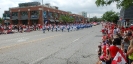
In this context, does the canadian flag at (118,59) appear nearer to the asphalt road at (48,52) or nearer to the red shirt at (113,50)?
the red shirt at (113,50)

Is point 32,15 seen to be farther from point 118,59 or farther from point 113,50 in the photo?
point 118,59

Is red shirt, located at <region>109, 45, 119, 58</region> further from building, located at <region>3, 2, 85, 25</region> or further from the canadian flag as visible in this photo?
building, located at <region>3, 2, 85, 25</region>

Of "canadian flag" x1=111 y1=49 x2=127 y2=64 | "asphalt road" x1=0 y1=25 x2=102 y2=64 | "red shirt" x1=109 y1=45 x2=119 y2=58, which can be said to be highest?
"red shirt" x1=109 y1=45 x2=119 y2=58

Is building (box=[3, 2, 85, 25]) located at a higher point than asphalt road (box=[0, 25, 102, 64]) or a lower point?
higher

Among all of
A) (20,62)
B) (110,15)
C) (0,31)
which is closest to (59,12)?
(110,15)

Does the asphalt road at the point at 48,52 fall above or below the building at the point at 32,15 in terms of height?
below

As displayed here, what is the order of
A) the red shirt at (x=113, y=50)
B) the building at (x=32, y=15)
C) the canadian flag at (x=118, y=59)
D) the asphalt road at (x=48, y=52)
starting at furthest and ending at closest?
the building at (x=32, y=15) → the asphalt road at (x=48, y=52) → the red shirt at (x=113, y=50) → the canadian flag at (x=118, y=59)

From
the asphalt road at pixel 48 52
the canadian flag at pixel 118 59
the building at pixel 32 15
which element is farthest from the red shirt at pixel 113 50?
the building at pixel 32 15

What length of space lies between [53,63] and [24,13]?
250 feet

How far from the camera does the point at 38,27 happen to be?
5775cm

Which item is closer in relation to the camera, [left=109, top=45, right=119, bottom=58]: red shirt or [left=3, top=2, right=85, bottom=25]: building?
[left=109, top=45, right=119, bottom=58]: red shirt

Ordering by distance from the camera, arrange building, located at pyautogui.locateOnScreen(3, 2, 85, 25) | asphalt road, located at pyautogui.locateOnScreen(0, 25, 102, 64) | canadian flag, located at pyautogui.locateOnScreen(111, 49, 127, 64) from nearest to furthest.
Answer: canadian flag, located at pyautogui.locateOnScreen(111, 49, 127, 64) → asphalt road, located at pyautogui.locateOnScreen(0, 25, 102, 64) → building, located at pyautogui.locateOnScreen(3, 2, 85, 25)

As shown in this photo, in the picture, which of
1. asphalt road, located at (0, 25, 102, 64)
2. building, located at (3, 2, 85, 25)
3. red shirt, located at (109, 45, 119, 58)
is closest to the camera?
red shirt, located at (109, 45, 119, 58)

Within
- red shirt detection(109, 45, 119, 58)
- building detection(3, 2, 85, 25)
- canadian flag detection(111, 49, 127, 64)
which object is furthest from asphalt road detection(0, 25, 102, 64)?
building detection(3, 2, 85, 25)
